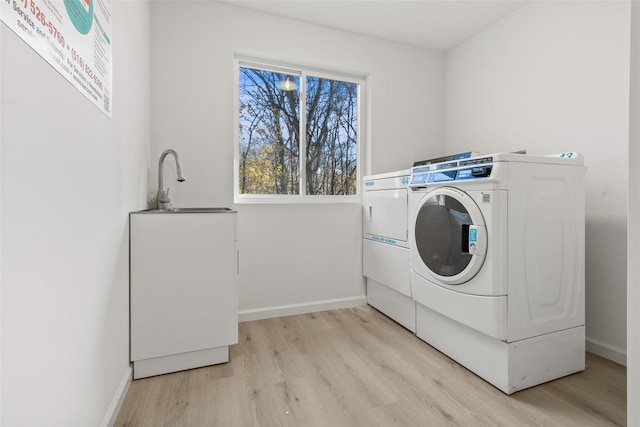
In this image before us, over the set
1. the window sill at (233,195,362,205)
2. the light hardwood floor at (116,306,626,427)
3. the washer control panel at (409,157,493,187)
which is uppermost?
the washer control panel at (409,157,493,187)

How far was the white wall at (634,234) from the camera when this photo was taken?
750mm

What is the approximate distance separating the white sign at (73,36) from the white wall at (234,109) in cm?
107

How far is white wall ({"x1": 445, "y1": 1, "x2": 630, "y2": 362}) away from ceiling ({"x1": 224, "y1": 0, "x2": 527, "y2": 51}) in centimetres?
18

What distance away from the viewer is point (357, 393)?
152 centimetres

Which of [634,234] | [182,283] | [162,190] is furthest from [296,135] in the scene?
[634,234]

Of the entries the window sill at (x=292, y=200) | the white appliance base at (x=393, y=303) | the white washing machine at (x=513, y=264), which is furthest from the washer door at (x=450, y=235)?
the window sill at (x=292, y=200)

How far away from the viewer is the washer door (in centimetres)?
157

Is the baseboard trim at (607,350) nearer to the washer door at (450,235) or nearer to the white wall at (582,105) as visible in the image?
the white wall at (582,105)

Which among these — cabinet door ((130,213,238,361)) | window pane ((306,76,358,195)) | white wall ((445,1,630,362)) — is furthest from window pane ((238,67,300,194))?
white wall ((445,1,630,362))

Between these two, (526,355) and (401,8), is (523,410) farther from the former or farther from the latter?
(401,8)

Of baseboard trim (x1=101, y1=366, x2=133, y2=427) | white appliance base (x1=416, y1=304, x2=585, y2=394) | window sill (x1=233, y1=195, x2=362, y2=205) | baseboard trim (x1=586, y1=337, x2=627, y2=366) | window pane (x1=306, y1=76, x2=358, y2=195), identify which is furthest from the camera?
window pane (x1=306, y1=76, x2=358, y2=195)

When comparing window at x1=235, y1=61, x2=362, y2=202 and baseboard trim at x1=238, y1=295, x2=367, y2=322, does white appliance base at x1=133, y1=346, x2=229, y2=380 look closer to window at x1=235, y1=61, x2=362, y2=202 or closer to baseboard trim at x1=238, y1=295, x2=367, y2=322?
baseboard trim at x1=238, y1=295, x2=367, y2=322

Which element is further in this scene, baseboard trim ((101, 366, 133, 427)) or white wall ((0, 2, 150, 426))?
baseboard trim ((101, 366, 133, 427))

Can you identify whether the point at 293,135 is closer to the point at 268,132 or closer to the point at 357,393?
the point at 268,132
